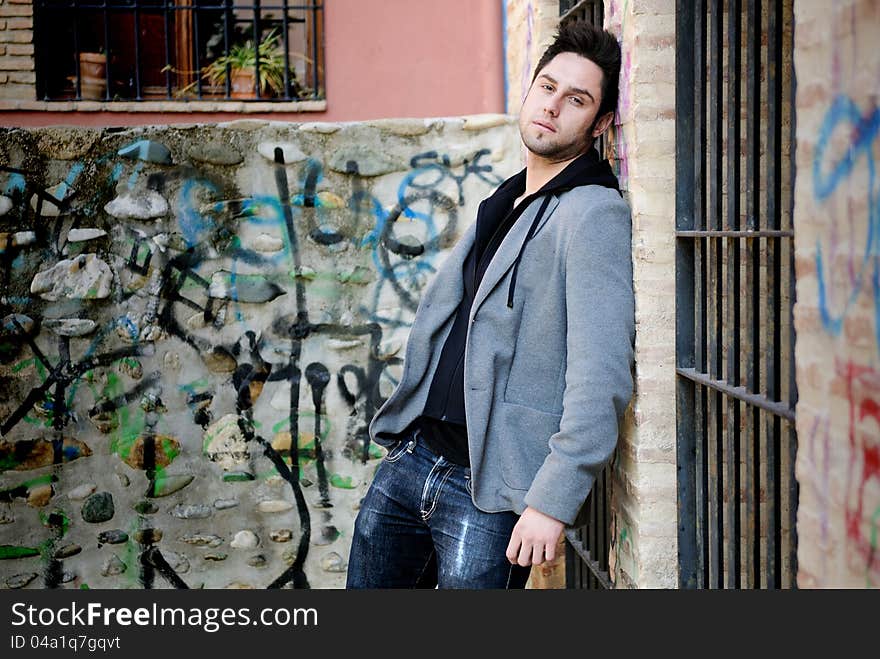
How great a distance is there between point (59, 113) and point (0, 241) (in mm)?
1144

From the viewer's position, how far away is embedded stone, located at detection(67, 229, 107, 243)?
14.0ft

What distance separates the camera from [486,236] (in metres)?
2.89

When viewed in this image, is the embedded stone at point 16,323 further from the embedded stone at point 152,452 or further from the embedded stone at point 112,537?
the embedded stone at point 112,537

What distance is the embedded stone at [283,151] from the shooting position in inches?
172

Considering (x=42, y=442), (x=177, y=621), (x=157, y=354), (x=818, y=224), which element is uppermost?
(x=818, y=224)

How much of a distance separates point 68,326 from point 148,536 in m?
0.97

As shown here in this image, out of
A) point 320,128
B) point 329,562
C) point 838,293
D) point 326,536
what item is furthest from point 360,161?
point 838,293

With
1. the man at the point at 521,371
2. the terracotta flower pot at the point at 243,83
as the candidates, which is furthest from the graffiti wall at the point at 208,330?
the man at the point at 521,371

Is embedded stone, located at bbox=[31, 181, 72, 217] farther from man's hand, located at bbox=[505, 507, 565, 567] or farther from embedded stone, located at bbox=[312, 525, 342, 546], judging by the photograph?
man's hand, located at bbox=[505, 507, 565, 567]

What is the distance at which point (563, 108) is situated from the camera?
9.19ft

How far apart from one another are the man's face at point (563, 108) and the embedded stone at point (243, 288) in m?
1.86

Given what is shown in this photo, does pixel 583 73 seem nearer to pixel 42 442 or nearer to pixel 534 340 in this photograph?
pixel 534 340

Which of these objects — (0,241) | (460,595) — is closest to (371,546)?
(460,595)

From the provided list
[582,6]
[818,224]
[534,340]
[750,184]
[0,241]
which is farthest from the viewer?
[0,241]
